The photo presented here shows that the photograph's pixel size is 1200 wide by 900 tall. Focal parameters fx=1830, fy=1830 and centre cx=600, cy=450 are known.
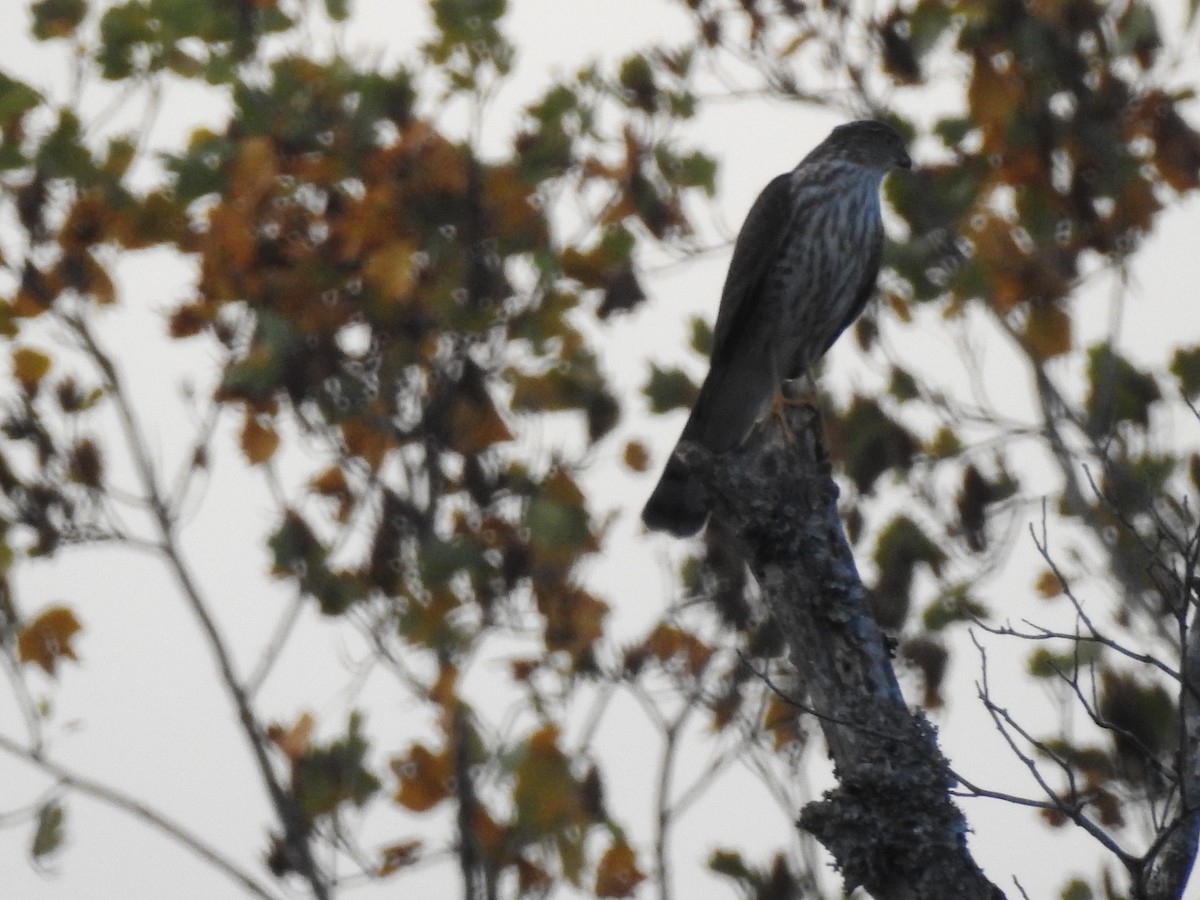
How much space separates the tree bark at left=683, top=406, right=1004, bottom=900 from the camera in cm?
274

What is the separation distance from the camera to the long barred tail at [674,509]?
492 cm

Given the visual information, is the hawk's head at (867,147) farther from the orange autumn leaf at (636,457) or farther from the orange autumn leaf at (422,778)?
the orange autumn leaf at (422,778)

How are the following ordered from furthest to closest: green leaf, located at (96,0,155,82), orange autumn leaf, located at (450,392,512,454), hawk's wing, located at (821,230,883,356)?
hawk's wing, located at (821,230,883,356), green leaf, located at (96,0,155,82), orange autumn leaf, located at (450,392,512,454)

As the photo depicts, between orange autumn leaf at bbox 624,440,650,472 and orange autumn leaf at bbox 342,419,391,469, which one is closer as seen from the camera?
orange autumn leaf at bbox 342,419,391,469

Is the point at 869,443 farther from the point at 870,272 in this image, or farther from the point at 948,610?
the point at 870,272

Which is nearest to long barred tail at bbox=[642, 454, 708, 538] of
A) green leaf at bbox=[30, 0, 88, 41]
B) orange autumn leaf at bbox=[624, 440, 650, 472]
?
orange autumn leaf at bbox=[624, 440, 650, 472]

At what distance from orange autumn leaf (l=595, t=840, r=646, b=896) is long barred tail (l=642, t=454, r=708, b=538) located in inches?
35.4

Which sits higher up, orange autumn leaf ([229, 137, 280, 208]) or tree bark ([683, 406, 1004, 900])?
orange autumn leaf ([229, 137, 280, 208])

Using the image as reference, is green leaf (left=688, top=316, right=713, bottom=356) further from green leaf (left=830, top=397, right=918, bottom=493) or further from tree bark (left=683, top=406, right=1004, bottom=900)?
tree bark (left=683, top=406, right=1004, bottom=900)

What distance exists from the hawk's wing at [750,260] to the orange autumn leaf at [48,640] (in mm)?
2045

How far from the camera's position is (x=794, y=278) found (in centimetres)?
552

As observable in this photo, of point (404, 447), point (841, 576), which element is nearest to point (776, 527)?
point (841, 576)

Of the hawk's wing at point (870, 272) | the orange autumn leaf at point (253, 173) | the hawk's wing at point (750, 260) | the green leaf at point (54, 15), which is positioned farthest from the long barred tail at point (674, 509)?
the green leaf at point (54, 15)

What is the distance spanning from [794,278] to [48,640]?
2.41 m
